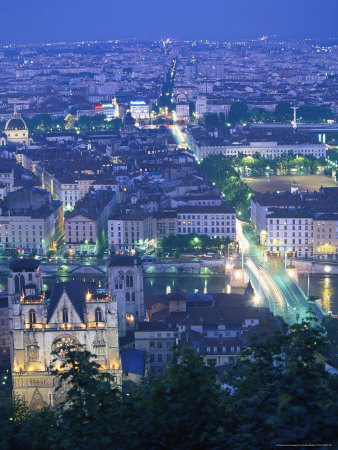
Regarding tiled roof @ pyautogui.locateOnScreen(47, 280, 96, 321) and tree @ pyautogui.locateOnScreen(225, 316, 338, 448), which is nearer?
tree @ pyautogui.locateOnScreen(225, 316, 338, 448)

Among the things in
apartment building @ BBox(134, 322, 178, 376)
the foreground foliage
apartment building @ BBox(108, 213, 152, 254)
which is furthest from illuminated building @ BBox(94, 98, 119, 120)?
the foreground foliage

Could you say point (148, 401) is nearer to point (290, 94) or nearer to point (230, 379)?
point (230, 379)

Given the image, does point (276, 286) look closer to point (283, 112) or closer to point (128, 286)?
point (128, 286)

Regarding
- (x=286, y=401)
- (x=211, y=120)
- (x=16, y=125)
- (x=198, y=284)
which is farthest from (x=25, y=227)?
(x=211, y=120)

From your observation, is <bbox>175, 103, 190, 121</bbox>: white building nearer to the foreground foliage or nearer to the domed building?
the domed building

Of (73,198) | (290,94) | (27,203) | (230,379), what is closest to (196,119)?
(290,94)

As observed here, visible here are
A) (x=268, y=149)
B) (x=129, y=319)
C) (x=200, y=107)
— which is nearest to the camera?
(x=129, y=319)
